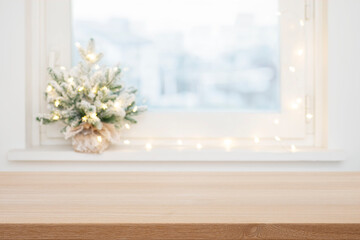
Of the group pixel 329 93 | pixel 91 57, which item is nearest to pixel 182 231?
pixel 91 57

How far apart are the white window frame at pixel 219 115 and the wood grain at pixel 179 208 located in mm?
963

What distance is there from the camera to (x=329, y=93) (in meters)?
1.64

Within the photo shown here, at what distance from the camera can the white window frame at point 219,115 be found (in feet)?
5.57

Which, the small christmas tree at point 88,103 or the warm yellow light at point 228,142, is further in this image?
the warm yellow light at point 228,142

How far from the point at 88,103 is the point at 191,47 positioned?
535 mm

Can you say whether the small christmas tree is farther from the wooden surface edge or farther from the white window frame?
the wooden surface edge

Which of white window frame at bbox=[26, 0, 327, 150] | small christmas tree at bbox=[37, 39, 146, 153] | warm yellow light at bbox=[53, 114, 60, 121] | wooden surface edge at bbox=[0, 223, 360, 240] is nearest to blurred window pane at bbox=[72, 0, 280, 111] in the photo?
white window frame at bbox=[26, 0, 327, 150]

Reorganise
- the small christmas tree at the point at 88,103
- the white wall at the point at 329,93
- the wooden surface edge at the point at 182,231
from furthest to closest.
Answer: the white wall at the point at 329,93 < the small christmas tree at the point at 88,103 < the wooden surface edge at the point at 182,231

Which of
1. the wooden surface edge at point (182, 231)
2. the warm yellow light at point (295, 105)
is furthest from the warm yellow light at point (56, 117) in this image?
the wooden surface edge at point (182, 231)

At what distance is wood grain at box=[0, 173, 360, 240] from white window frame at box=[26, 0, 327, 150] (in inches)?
37.9

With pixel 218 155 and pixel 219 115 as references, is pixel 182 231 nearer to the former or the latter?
pixel 218 155

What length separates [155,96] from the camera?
1.74m

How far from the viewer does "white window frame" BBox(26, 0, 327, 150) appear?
1.70 metres

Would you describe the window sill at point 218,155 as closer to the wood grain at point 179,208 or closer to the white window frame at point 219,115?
the white window frame at point 219,115
